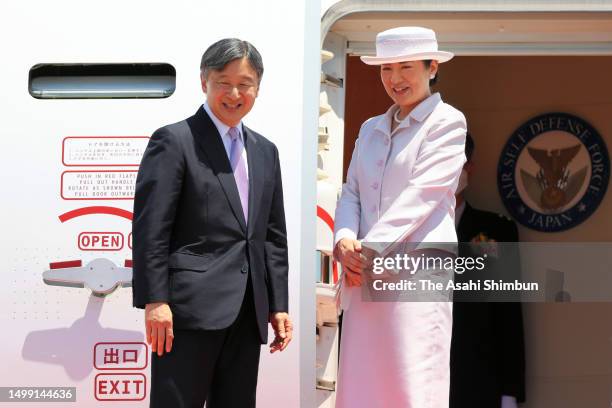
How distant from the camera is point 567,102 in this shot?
4.93 metres

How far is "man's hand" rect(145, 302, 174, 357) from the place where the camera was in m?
2.31

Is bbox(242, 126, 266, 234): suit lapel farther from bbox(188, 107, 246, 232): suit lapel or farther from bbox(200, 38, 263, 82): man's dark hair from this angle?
bbox(200, 38, 263, 82): man's dark hair

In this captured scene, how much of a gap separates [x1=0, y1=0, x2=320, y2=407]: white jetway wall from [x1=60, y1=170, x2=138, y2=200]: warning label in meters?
0.01

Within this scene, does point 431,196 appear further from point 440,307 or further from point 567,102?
point 567,102

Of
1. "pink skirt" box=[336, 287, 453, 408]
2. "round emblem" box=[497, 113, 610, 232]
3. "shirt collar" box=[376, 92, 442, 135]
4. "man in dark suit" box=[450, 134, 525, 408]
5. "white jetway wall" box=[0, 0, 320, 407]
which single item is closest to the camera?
"pink skirt" box=[336, 287, 453, 408]

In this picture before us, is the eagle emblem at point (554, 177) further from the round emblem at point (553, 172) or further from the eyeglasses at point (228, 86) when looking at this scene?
the eyeglasses at point (228, 86)

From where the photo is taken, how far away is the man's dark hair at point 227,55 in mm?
2393

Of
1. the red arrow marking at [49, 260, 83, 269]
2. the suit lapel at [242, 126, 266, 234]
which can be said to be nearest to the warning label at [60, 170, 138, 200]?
the red arrow marking at [49, 260, 83, 269]

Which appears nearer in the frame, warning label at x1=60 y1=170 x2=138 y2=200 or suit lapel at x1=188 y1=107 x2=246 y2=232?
suit lapel at x1=188 y1=107 x2=246 y2=232

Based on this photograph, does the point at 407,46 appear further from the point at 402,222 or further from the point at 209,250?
the point at 209,250

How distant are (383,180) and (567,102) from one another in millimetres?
2535

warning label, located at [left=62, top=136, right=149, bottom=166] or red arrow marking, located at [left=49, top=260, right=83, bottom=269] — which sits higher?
warning label, located at [left=62, top=136, right=149, bottom=166]

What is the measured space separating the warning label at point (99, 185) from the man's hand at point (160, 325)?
2.49 ft

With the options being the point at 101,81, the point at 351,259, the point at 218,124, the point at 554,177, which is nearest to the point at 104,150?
the point at 101,81
